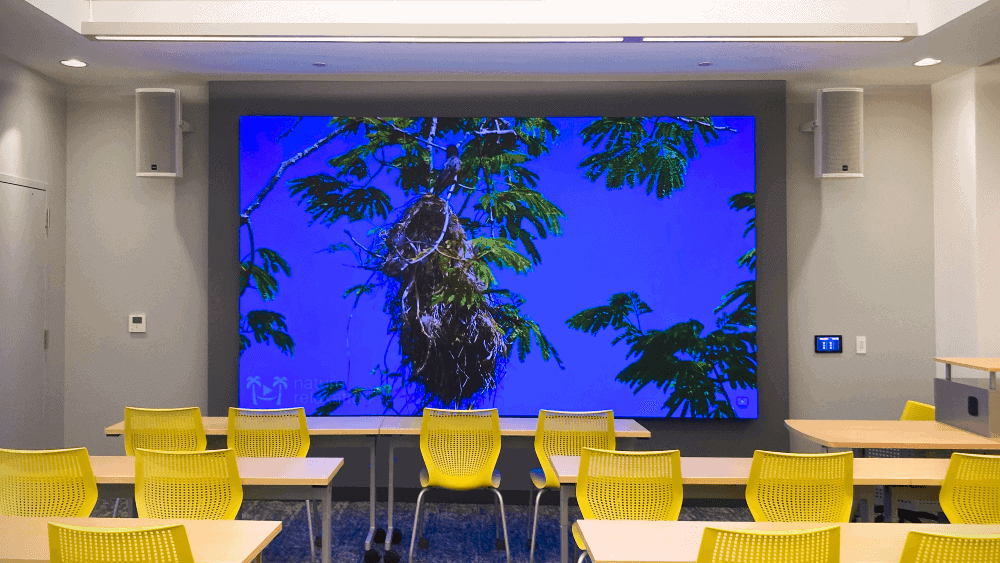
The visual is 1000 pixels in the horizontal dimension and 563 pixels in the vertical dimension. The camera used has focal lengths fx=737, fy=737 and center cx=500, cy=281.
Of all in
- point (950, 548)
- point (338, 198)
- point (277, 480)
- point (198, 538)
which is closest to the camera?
point (950, 548)

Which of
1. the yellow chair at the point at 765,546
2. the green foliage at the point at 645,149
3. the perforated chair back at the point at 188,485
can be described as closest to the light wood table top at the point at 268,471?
the perforated chair back at the point at 188,485

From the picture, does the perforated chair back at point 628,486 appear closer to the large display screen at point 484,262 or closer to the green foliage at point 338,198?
the large display screen at point 484,262

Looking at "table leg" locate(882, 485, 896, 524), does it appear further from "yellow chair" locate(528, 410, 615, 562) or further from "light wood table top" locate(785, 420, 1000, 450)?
"yellow chair" locate(528, 410, 615, 562)

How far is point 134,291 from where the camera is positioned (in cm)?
601

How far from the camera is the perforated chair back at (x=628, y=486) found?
3.39 m

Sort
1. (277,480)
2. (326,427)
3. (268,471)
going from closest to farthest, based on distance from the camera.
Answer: (277,480) < (268,471) < (326,427)

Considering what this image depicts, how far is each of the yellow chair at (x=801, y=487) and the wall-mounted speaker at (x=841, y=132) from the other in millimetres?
3154

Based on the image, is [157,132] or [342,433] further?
[157,132]

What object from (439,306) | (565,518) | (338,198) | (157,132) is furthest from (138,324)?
(565,518)

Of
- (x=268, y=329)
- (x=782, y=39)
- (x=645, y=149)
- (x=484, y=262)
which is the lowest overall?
(x=268, y=329)

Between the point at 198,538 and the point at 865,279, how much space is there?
17.7 feet

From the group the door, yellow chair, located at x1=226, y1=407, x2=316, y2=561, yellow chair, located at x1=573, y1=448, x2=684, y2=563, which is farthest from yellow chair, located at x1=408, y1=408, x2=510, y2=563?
the door

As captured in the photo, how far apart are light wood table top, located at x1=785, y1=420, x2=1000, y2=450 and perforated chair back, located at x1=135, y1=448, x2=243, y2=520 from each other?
3.18 metres

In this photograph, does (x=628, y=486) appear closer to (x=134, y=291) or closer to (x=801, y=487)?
(x=801, y=487)
